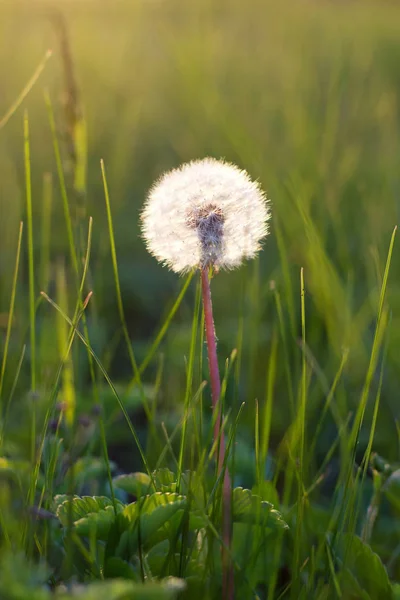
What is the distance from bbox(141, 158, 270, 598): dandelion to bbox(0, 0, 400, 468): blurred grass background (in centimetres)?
14

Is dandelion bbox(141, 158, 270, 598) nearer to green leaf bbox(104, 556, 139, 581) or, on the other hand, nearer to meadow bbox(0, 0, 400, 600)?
meadow bbox(0, 0, 400, 600)

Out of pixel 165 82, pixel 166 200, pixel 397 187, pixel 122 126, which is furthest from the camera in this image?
pixel 165 82

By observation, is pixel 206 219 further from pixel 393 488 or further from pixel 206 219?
pixel 393 488

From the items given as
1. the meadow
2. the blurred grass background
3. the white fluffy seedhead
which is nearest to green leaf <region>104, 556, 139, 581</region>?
the meadow

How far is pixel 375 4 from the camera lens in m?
7.71

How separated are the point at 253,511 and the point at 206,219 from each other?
386 millimetres

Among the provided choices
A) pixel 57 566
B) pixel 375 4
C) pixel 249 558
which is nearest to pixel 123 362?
pixel 57 566

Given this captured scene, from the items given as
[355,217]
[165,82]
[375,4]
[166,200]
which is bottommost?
[166,200]

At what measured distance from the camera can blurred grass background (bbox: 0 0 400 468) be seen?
5.69ft

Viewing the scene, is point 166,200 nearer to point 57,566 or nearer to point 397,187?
point 57,566

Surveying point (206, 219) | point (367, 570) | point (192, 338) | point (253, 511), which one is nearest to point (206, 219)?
point (206, 219)

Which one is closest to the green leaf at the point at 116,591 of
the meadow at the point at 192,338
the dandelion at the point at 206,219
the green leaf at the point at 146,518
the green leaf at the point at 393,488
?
the meadow at the point at 192,338

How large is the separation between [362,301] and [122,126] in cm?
182

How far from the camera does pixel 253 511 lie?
882 millimetres
